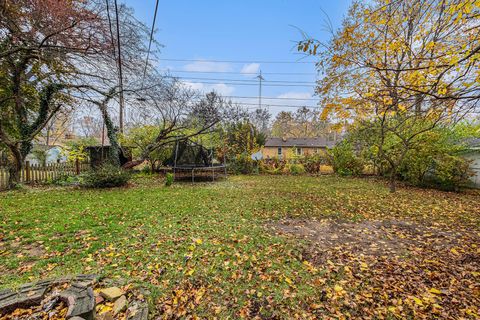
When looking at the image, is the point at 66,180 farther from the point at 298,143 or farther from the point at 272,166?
the point at 298,143

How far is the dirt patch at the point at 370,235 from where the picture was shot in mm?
3026

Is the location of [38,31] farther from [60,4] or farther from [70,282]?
[70,282]

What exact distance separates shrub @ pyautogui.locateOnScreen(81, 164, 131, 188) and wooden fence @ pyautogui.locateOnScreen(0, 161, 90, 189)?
62.3 inches

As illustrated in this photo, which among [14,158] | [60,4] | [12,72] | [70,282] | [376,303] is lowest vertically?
[376,303]

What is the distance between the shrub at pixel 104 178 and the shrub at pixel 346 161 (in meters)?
10.6

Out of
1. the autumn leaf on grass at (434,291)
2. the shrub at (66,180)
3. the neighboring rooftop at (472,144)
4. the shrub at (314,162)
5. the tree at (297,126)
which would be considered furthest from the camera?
the tree at (297,126)

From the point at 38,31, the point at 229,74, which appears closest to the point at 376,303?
the point at 38,31

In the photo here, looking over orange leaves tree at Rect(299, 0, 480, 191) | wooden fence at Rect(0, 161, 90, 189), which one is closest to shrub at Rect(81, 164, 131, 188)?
wooden fence at Rect(0, 161, 90, 189)

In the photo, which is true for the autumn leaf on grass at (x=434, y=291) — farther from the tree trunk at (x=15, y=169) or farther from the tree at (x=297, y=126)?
the tree at (x=297, y=126)

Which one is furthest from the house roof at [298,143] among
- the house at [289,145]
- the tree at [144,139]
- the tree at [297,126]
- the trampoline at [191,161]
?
the trampoline at [191,161]

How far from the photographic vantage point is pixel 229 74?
17953 mm

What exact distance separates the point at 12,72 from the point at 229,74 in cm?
1392

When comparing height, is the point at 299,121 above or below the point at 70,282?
above

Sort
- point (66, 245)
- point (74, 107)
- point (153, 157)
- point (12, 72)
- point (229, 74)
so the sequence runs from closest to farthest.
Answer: point (66, 245), point (12, 72), point (74, 107), point (153, 157), point (229, 74)
